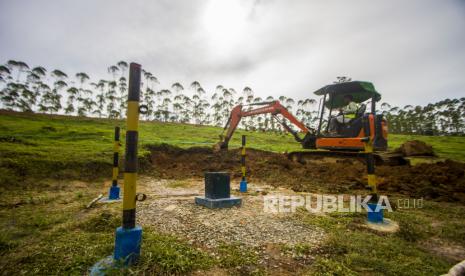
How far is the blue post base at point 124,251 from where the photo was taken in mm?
2135

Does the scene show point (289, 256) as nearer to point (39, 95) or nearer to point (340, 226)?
point (340, 226)

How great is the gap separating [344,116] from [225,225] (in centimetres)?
838

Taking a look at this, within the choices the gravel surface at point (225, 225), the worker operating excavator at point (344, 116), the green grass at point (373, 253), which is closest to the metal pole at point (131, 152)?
the gravel surface at point (225, 225)

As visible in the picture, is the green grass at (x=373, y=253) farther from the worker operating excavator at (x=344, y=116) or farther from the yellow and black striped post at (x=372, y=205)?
the worker operating excavator at (x=344, y=116)

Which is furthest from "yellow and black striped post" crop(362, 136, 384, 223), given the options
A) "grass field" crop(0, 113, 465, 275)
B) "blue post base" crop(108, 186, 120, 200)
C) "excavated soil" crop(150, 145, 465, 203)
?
"blue post base" crop(108, 186, 120, 200)

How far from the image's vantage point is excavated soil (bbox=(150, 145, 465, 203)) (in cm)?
678

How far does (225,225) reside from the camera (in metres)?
3.49

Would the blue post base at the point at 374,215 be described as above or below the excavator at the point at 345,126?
below

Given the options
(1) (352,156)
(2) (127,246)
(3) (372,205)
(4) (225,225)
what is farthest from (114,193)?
(1) (352,156)

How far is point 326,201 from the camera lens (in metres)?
5.47

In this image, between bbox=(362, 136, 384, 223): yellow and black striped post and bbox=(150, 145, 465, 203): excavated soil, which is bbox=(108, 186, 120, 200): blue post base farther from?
bbox=(362, 136, 384, 223): yellow and black striped post

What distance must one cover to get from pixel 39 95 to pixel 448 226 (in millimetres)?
63998

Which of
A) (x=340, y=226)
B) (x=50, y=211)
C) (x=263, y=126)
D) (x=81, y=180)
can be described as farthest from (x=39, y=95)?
(x=340, y=226)

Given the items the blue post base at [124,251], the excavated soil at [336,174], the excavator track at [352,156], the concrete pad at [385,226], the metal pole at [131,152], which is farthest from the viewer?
the excavator track at [352,156]
